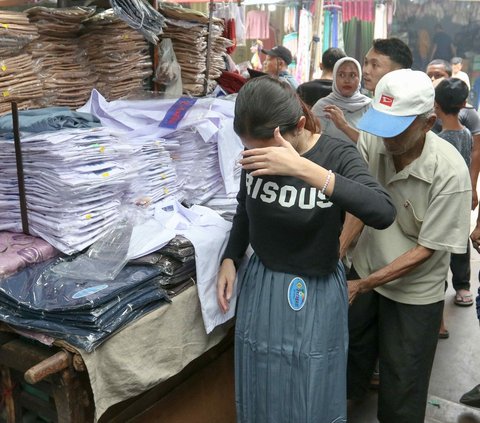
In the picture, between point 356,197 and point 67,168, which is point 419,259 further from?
point 67,168

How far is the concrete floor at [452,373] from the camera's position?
3.05 meters

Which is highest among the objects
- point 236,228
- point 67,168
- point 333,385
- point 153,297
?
point 67,168

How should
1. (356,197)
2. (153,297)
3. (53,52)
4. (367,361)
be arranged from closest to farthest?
(356,197) → (153,297) → (53,52) → (367,361)

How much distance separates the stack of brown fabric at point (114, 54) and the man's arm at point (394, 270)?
1.47 m

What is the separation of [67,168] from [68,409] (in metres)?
0.80

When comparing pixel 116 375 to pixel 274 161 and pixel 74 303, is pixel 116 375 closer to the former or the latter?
pixel 74 303

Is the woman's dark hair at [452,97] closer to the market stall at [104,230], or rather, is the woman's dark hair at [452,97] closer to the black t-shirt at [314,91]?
the black t-shirt at [314,91]

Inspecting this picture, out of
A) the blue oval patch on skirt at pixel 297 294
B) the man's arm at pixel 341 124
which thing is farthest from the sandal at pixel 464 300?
the blue oval patch on skirt at pixel 297 294

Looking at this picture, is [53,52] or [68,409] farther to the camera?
[53,52]

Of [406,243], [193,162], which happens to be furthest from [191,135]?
[406,243]

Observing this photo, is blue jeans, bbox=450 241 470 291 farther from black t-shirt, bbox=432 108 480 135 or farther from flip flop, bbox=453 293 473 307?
black t-shirt, bbox=432 108 480 135

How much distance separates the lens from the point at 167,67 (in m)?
2.86

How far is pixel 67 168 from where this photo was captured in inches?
75.7

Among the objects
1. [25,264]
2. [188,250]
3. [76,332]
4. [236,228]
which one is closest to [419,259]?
[236,228]
